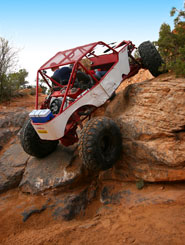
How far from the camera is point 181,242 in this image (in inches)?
77.4

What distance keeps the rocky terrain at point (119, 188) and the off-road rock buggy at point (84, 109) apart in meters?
0.42

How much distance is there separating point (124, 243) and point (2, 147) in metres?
4.34

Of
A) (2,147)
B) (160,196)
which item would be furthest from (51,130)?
(2,147)

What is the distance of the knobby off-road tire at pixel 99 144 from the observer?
3186 mm

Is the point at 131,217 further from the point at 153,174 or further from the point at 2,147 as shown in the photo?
the point at 2,147

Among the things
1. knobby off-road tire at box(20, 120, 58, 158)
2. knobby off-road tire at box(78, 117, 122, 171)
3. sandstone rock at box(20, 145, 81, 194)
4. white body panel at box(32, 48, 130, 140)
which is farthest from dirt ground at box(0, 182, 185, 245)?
white body panel at box(32, 48, 130, 140)

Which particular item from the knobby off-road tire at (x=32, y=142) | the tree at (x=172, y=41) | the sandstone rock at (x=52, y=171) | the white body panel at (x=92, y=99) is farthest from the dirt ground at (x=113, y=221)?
the tree at (x=172, y=41)

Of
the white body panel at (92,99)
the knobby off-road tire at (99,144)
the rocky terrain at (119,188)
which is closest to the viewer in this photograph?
the rocky terrain at (119,188)

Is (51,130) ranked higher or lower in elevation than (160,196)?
higher

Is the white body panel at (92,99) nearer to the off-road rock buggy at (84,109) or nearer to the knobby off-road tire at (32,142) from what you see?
the off-road rock buggy at (84,109)

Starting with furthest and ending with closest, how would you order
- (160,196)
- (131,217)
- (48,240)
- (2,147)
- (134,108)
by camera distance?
(2,147), (134,108), (160,196), (131,217), (48,240)

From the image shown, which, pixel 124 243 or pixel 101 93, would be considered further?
pixel 101 93

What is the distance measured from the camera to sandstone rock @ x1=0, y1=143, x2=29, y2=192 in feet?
13.4

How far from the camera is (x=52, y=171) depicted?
394 cm
